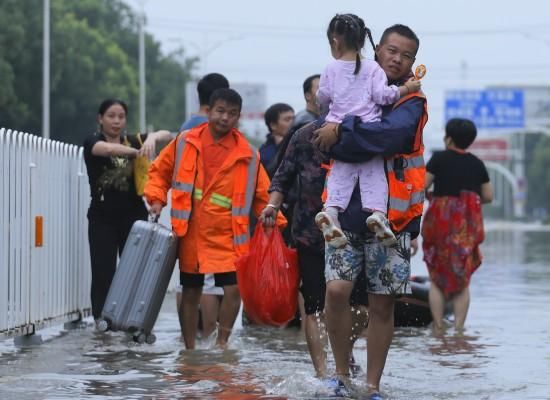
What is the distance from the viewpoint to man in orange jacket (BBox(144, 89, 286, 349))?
9.09 m

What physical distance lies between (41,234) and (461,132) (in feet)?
11.4

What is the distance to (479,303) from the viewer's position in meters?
14.5

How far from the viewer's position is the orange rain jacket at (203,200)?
9.08m

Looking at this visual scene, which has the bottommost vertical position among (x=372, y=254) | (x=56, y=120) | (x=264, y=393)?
(x=264, y=393)

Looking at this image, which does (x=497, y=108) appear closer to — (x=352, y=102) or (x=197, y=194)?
(x=197, y=194)

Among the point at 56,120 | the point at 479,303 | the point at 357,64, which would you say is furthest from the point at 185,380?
the point at 56,120

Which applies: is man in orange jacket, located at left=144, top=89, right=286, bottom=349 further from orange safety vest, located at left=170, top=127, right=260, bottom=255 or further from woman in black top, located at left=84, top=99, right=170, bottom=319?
woman in black top, located at left=84, top=99, right=170, bottom=319

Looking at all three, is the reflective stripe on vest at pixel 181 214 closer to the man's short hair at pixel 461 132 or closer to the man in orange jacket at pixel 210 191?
the man in orange jacket at pixel 210 191

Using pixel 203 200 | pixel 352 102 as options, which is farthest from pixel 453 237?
pixel 352 102

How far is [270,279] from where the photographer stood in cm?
773

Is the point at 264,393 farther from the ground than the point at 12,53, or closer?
closer

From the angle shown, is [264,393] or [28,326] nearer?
[264,393]

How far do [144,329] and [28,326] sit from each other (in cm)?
86

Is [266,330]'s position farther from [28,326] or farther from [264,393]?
[264,393]
